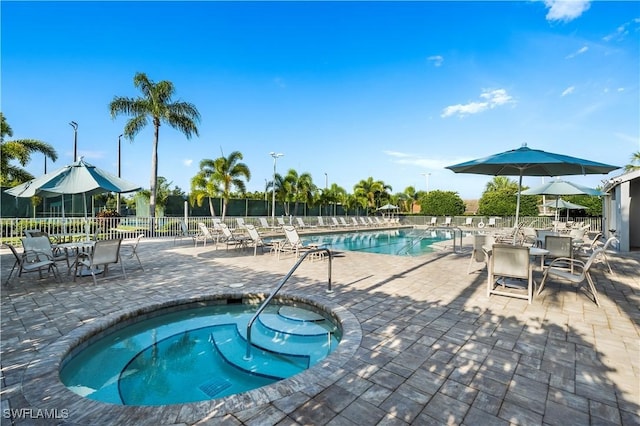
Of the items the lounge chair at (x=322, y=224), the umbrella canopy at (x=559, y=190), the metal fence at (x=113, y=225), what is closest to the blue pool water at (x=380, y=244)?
the lounge chair at (x=322, y=224)

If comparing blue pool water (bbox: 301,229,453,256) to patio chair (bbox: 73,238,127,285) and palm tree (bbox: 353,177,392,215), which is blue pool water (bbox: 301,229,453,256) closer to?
patio chair (bbox: 73,238,127,285)

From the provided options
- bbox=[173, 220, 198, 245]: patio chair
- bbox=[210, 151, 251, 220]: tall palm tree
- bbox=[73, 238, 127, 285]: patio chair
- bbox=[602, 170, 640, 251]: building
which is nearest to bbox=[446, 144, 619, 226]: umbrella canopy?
bbox=[602, 170, 640, 251]: building

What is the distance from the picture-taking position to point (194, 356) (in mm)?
3455

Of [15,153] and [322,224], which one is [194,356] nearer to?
[322,224]

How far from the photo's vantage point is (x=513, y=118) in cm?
1427

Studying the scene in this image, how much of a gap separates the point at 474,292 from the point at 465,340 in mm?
2061

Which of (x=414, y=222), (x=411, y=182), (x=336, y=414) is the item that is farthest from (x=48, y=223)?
(x=411, y=182)

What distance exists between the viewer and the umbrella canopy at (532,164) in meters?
4.77

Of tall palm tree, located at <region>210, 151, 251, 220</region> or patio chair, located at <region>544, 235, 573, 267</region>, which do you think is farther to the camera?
tall palm tree, located at <region>210, 151, 251, 220</region>

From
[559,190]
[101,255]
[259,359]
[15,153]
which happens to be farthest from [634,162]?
[15,153]

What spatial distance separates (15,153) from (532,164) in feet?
71.1

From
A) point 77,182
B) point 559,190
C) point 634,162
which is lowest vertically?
point 77,182

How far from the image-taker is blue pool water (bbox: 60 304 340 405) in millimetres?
2779

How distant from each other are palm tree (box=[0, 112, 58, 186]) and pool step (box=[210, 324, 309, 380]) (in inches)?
731
